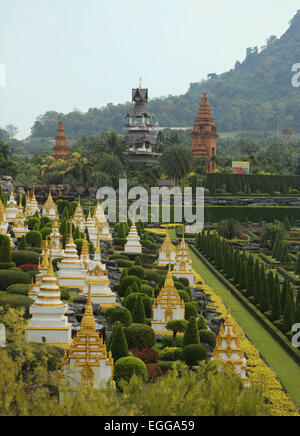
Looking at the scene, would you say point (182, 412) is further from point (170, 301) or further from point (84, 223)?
point (84, 223)

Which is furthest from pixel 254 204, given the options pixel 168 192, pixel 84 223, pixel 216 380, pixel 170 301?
pixel 216 380

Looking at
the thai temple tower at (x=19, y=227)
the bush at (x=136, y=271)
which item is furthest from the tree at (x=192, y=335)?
the thai temple tower at (x=19, y=227)

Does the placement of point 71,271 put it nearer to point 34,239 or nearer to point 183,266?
point 183,266

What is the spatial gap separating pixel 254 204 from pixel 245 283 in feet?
137

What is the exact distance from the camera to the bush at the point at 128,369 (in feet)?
84.1

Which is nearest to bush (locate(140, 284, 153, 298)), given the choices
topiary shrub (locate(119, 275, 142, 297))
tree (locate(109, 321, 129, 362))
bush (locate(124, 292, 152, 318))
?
topiary shrub (locate(119, 275, 142, 297))

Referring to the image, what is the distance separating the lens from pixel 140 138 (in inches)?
4070

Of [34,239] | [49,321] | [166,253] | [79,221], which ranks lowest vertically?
[49,321]

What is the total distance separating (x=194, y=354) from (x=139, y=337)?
318cm

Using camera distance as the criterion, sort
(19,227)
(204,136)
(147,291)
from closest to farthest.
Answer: (147,291)
(19,227)
(204,136)

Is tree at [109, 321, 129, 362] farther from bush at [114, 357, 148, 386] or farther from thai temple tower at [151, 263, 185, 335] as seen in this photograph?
thai temple tower at [151, 263, 185, 335]

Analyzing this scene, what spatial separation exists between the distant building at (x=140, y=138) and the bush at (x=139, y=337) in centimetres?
7085

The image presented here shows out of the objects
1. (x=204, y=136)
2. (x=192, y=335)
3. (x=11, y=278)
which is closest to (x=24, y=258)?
(x=11, y=278)

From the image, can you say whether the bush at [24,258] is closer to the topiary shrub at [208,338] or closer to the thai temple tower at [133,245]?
the thai temple tower at [133,245]
